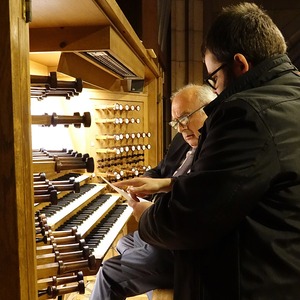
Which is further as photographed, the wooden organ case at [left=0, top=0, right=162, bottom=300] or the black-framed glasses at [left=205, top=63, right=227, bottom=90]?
the wooden organ case at [left=0, top=0, right=162, bottom=300]

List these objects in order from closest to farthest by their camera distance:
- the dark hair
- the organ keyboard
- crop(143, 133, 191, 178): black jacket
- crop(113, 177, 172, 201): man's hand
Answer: the dark hair → the organ keyboard → crop(113, 177, 172, 201): man's hand → crop(143, 133, 191, 178): black jacket

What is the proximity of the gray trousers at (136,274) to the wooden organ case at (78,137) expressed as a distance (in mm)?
122

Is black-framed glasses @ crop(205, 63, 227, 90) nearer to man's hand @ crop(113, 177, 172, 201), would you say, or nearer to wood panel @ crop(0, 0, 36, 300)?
wood panel @ crop(0, 0, 36, 300)

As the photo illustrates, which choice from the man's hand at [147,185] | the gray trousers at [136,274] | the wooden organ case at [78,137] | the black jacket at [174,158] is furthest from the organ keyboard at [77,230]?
the black jacket at [174,158]

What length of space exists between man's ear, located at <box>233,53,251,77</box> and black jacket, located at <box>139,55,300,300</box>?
3 centimetres

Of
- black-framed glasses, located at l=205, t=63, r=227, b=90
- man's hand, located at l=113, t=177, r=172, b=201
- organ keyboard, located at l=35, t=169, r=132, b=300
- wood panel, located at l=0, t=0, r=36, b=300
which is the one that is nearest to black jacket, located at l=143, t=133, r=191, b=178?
organ keyboard, located at l=35, t=169, r=132, b=300

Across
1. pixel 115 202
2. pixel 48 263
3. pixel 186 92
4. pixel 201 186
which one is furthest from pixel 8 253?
pixel 115 202

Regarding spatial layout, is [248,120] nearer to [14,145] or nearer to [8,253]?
[14,145]

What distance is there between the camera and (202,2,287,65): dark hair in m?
1.22

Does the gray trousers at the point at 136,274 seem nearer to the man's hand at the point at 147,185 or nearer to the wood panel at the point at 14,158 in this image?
the man's hand at the point at 147,185

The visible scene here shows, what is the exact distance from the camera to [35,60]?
2764 millimetres

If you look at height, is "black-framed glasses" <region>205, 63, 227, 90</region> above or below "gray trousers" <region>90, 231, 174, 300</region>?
above

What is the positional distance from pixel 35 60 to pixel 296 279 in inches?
88.2

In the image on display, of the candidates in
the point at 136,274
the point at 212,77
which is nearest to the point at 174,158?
the point at 136,274
